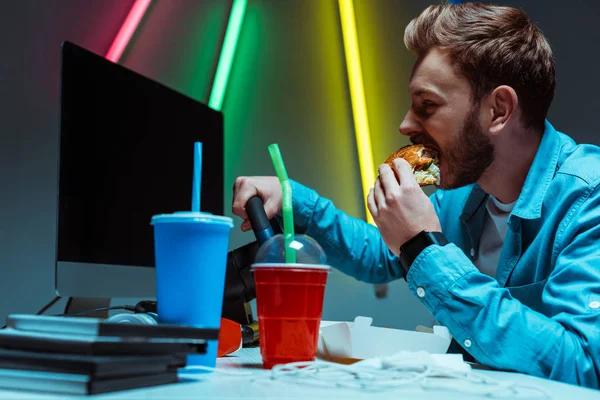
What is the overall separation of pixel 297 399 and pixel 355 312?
1.84 m

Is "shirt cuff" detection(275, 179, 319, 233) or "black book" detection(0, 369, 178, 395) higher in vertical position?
"shirt cuff" detection(275, 179, 319, 233)

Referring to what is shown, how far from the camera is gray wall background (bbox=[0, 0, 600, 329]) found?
7.03ft

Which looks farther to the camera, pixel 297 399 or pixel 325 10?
pixel 325 10

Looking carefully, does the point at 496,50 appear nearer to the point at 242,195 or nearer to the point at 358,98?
the point at 242,195

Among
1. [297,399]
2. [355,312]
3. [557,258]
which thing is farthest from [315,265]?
[355,312]

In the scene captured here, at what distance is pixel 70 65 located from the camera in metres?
1.31

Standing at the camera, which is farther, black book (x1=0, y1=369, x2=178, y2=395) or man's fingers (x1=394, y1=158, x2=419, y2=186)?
man's fingers (x1=394, y1=158, x2=419, y2=186)

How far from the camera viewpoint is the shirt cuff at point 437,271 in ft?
3.58

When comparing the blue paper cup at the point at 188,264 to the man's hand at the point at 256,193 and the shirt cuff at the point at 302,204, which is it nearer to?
the man's hand at the point at 256,193

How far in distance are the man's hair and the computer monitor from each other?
759 millimetres

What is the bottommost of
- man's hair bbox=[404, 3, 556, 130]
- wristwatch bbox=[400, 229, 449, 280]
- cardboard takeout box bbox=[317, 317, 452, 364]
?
cardboard takeout box bbox=[317, 317, 452, 364]

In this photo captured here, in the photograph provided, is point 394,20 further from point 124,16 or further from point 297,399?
point 297,399

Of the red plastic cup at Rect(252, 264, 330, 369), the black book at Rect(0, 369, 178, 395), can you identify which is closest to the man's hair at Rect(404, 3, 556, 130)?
the red plastic cup at Rect(252, 264, 330, 369)

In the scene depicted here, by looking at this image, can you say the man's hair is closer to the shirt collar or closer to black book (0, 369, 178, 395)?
the shirt collar
